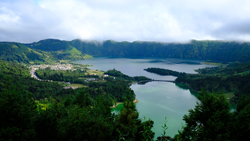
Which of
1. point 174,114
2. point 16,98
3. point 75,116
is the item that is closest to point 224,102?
point 75,116

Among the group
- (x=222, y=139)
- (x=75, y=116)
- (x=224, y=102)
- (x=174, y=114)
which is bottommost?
(x=174, y=114)

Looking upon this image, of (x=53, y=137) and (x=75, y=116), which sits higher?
(x=75, y=116)

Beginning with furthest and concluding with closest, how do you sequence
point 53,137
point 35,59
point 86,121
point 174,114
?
1. point 35,59
2. point 174,114
3. point 53,137
4. point 86,121

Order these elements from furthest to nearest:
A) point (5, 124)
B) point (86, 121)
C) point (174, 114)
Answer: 1. point (174, 114)
2. point (86, 121)
3. point (5, 124)

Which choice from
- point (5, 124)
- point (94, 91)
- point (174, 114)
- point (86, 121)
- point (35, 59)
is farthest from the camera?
point (35, 59)

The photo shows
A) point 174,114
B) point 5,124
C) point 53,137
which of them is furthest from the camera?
point 174,114

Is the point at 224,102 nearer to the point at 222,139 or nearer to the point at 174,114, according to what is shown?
the point at 222,139

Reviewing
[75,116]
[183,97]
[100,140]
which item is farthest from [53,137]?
[183,97]

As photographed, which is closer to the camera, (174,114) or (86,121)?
(86,121)

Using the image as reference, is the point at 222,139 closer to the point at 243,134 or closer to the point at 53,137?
the point at 243,134
